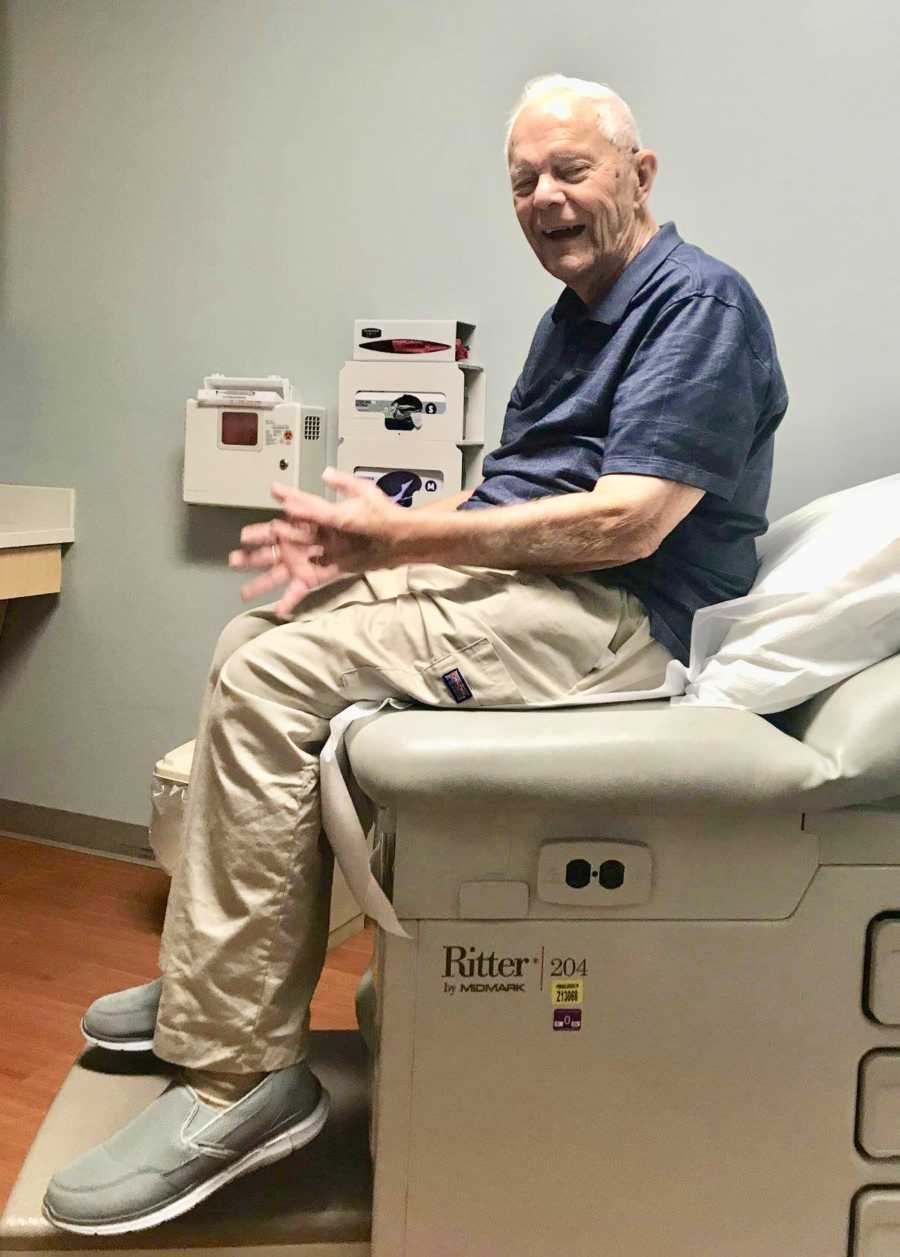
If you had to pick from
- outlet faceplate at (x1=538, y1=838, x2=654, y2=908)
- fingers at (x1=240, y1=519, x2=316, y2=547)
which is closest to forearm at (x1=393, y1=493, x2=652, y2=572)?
fingers at (x1=240, y1=519, x2=316, y2=547)

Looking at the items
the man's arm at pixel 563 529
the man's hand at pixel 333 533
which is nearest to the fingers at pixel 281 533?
the man's hand at pixel 333 533

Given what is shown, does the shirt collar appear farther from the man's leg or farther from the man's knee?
the man's knee

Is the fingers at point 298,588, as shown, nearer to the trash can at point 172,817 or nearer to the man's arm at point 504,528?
the man's arm at point 504,528

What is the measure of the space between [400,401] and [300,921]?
47.0 inches

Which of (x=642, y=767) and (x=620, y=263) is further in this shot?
(x=620, y=263)

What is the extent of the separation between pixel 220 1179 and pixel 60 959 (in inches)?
39.4

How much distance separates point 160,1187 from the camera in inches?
42.2

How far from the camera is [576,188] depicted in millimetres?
1366

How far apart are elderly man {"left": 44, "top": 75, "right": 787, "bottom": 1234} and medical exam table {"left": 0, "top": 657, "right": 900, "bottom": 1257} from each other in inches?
3.8

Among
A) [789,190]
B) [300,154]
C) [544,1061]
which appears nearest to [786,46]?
[789,190]

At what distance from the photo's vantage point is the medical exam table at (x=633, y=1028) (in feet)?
3.57

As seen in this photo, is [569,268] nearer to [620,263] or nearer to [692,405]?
[620,263]

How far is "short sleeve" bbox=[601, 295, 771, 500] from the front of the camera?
1.21 meters

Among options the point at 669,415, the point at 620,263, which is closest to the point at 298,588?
the point at 669,415
